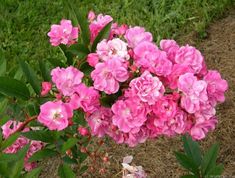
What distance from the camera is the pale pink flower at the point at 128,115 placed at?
1.36 metres

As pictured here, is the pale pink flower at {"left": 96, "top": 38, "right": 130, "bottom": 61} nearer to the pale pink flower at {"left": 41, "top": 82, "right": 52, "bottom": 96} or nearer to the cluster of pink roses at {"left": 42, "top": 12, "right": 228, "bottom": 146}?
the cluster of pink roses at {"left": 42, "top": 12, "right": 228, "bottom": 146}

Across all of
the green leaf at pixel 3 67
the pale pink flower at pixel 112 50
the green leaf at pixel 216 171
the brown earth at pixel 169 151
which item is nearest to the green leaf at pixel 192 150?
the green leaf at pixel 216 171

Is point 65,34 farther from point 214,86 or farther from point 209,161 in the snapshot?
point 209,161

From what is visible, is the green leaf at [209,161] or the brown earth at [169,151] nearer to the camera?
the green leaf at [209,161]

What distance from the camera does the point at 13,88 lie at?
148 centimetres

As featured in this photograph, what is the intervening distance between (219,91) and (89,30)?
45cm

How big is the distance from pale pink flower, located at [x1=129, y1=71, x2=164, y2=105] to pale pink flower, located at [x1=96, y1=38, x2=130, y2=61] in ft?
0.28

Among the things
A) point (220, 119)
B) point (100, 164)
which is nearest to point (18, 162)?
point (100, 164)

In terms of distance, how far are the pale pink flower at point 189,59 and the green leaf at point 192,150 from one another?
20.7 inches

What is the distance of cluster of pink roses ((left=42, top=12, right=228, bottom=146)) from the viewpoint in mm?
1352

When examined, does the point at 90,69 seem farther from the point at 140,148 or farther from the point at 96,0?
the point at 96,0

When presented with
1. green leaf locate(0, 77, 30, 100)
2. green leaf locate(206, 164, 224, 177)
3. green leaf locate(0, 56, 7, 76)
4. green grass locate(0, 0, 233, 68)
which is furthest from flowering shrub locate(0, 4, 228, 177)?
green grass locate(0, 0, 233, 68)

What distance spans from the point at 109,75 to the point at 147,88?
119mm

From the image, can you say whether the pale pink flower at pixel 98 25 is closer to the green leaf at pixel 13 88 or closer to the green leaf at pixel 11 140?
the green leaf at pixel 13 88
